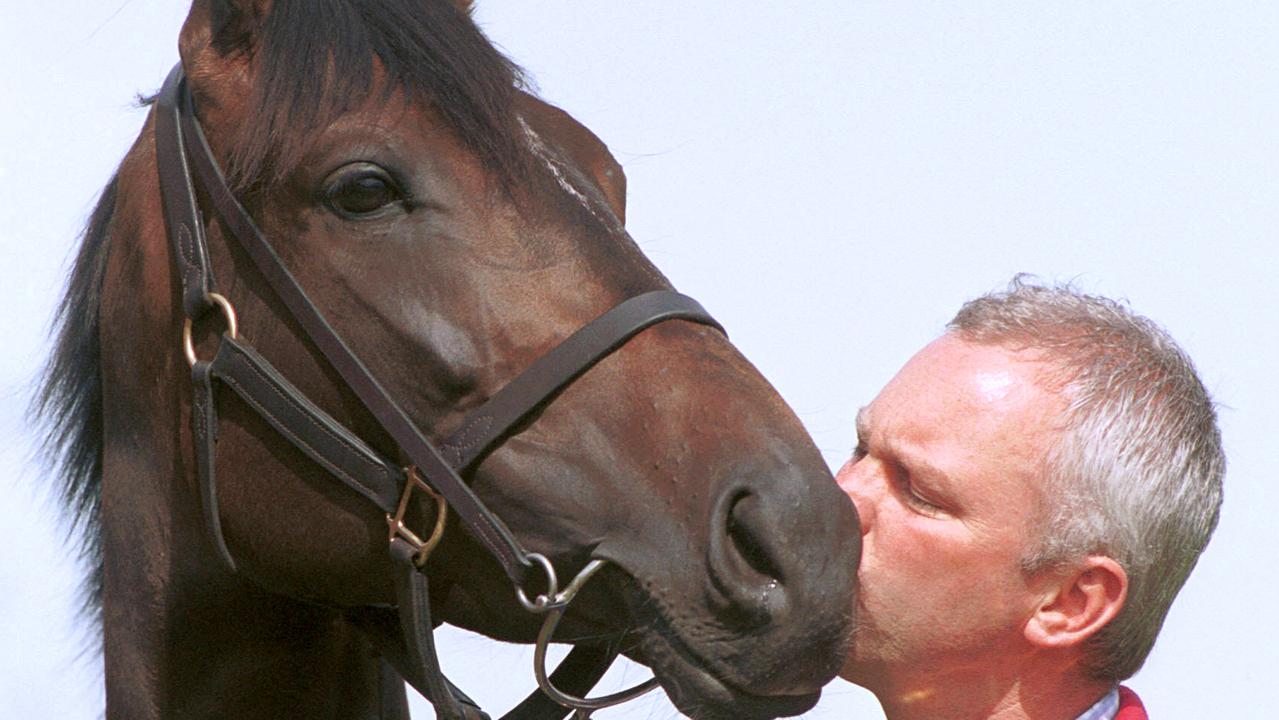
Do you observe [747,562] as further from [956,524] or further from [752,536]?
[956,524]

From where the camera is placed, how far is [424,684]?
2.82 metres

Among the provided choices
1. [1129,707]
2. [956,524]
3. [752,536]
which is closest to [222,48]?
[752,536]

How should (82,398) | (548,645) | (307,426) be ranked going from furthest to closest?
(82,398) < (307,426) < (548,645)

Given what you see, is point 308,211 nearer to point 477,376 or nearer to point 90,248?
point 477,376

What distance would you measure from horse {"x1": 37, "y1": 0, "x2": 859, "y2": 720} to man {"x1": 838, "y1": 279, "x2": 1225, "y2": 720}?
16 cm

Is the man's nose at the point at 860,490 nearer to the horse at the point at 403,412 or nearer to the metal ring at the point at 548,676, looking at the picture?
the horse at the point at 403,412

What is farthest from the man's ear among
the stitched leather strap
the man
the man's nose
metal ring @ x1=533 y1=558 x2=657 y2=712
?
the stitched leather strap

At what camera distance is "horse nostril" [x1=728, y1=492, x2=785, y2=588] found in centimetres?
239

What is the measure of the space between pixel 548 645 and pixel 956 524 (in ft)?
2.31

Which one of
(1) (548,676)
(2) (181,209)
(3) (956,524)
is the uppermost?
(2) (181,209)

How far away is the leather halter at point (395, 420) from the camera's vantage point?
255 centimetres

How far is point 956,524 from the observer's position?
2523 mm

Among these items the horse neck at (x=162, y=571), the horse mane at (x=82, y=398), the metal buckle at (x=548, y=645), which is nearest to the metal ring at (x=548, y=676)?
the metal buckle at (x=548, y=645)

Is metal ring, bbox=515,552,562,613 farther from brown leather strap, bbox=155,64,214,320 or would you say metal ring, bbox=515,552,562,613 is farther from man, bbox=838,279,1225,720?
brown leather strap, bbox=155,64,214,320
